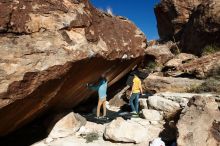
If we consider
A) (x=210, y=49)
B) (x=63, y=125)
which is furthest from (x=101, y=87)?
(x=210, y=49)

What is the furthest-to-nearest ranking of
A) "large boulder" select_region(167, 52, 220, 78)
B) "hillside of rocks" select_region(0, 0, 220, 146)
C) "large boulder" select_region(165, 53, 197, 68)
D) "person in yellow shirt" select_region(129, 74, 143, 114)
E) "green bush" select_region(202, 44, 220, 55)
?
"large boulder" select_region(165, 53, 197, 68) < "green bush" select_region(202, 44, 220, 55) < "large boulder" select_region(167, 52, 220, 78) < "person in yellow shirt" select_region(129, 74, 143, 114) < "hillside of rocks" select_region(0, 0, 220, 146)

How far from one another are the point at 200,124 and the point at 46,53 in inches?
140

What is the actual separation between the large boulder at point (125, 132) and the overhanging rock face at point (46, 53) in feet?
4.82

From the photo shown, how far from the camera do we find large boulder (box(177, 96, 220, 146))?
717cm

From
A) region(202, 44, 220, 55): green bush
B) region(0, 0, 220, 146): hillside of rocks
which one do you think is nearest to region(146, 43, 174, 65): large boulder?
region(0, 0, 220, 146): hillside of rocks

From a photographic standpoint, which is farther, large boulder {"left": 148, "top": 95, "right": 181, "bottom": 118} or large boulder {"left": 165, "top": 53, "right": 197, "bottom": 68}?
large boulder {"left": 165, "top": 53, "right": 197, "bottom": 68}

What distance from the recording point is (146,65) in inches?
574

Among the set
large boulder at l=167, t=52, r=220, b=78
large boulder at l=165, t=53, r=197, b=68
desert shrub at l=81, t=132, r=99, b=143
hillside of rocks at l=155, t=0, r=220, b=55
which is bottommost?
desert shrub at l=81, t=132, r=99, b=143

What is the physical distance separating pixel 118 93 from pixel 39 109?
194 inches

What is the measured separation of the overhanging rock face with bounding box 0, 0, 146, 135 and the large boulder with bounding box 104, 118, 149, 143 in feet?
4.82

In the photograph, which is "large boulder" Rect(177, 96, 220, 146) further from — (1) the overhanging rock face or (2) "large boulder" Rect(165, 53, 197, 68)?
(2) "large boulder" Rect(165, 53, 197, 68)

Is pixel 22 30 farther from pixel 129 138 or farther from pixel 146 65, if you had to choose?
pixel 146 65

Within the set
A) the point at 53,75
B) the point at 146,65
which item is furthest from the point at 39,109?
the point at 146,65

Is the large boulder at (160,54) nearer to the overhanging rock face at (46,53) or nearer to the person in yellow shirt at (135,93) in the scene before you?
the person in yellow shirt at (135,93)
